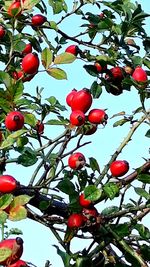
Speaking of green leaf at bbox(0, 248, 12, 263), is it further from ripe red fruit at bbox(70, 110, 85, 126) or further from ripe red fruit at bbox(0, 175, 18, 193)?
ripe red fruit at bbox(70, 110, 85, 126)

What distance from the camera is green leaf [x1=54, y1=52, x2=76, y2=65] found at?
216cm

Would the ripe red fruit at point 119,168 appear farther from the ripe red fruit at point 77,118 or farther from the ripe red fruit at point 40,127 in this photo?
the ripe red fruit at point 40,127

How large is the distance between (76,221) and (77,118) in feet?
1.07

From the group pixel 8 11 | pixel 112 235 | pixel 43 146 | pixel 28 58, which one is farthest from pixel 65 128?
pixel 8 11

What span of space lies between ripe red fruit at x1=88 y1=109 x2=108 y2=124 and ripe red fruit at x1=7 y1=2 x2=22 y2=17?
591mm

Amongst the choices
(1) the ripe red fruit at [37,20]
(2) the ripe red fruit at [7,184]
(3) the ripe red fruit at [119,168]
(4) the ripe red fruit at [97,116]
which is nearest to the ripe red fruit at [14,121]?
(2) the ripe red fruit at [7,184]

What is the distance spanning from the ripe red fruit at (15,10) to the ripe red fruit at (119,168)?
730 mm

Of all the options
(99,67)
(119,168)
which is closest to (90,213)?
(119,168)

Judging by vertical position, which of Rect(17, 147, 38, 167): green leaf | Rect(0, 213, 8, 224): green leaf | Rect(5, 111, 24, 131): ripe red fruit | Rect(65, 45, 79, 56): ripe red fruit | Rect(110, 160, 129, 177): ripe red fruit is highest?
Rect(65, 45, 79, 56): ripe red fruit

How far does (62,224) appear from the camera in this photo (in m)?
2.02

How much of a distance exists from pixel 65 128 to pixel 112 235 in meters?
0.40

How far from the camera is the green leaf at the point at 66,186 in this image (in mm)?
1991

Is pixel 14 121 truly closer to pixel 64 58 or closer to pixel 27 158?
pixel 27 158

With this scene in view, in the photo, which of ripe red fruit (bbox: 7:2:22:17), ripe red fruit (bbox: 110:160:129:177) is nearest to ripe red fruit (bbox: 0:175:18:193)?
ripe red fruit (bbox: 110:160:129:177)
